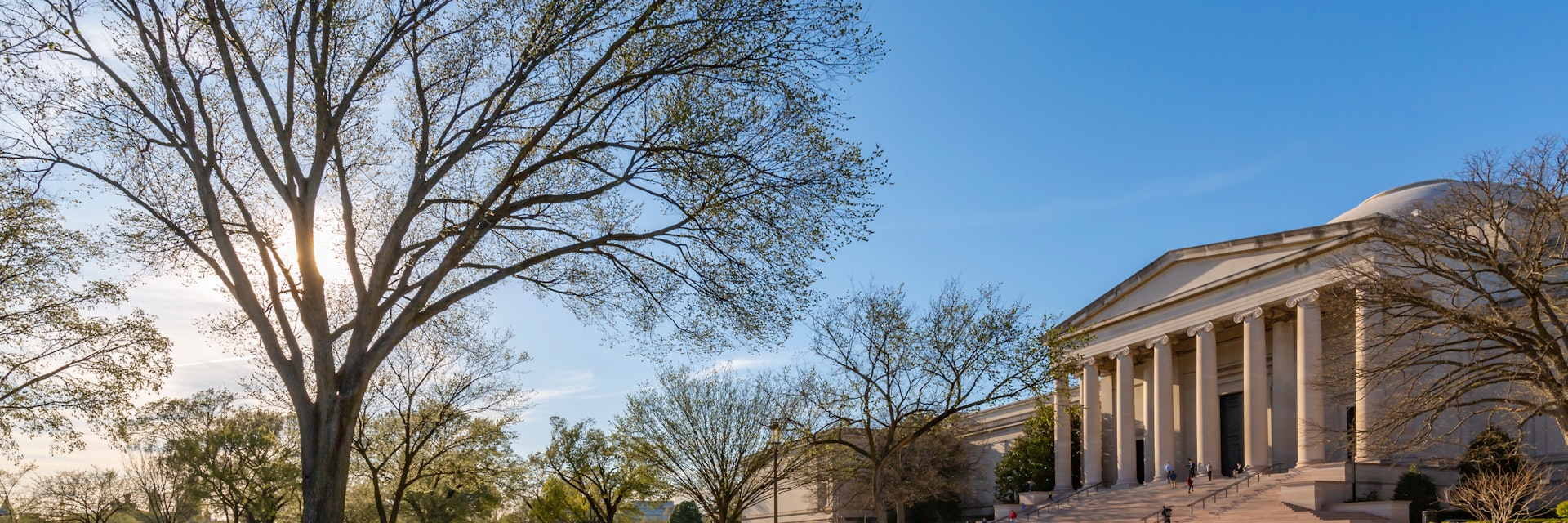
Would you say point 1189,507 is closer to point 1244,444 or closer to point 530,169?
point 1244,444

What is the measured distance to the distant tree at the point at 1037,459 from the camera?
168ft

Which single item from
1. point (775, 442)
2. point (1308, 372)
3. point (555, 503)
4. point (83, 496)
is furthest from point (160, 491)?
point (1308, 372)

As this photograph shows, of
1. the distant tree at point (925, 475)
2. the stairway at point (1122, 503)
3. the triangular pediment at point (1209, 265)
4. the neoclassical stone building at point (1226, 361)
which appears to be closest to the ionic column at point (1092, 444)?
the neoclassical stone building at point (1226, 361)

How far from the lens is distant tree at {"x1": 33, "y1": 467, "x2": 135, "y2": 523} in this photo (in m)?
54.7

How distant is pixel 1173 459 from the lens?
148ft

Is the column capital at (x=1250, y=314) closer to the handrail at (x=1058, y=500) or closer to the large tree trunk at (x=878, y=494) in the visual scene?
the handrail at (x=1058, y=500)

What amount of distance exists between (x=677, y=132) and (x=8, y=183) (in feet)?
33.4

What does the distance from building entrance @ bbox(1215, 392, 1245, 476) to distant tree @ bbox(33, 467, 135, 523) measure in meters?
52.6

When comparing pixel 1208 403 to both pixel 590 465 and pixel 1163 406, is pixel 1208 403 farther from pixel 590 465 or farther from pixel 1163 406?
pixel 590 465

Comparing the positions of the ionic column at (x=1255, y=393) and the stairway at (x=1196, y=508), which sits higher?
the ionic column at (x=1255, y=393)

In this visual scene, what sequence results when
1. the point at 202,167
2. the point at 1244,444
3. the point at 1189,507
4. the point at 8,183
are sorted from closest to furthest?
1. the point at 202,167
2. the point at 8,183
3. the point at 1189,507
4. the point at 1244,444

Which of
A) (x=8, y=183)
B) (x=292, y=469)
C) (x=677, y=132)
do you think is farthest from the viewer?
(x=292, y=469)

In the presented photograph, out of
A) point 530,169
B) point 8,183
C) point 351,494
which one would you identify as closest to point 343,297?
point 8,183

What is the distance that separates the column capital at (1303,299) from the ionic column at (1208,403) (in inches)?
178
